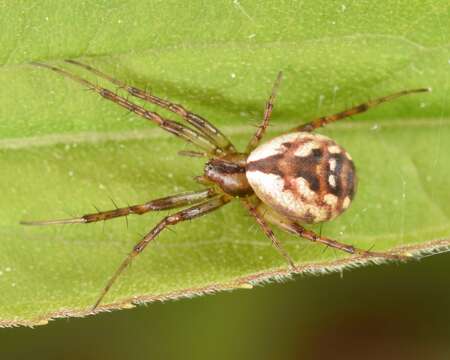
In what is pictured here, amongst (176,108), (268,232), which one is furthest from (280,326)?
(176,108)

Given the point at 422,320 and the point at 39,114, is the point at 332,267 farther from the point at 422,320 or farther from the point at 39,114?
the point at 39,114

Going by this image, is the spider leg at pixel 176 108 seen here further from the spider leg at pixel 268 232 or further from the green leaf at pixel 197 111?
the spider leg at pixel 268 232

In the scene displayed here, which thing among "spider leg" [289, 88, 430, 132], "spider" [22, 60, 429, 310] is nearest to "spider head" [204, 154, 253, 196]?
"spider" [22, 60, 429, 310]

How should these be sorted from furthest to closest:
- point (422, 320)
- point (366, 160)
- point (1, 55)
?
point (422, 320) → point (366, 160) → point (1, 55)

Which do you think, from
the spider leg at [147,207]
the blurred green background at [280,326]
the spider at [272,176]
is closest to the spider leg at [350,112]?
the spider at [272,176]

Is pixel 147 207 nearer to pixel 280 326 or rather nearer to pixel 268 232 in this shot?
pixel 268 232

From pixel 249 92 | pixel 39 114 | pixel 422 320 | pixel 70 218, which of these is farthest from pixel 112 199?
pixel 422 320

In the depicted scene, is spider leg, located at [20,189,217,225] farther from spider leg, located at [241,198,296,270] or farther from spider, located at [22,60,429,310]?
spider leg, located at [241,198,296,270]

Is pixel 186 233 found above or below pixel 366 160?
below
